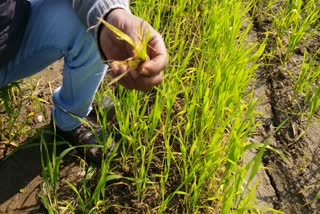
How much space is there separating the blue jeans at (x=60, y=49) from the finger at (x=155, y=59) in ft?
1.15

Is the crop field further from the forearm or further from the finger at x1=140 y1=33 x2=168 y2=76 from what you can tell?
the finger at x1=140 y1=33 x2=168 y2=76

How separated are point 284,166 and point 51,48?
100 cm

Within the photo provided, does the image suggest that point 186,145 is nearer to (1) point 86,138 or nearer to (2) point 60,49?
(1) point 86,138

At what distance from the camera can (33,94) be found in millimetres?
1789

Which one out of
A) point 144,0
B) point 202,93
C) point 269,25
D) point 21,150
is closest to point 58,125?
point 21,150

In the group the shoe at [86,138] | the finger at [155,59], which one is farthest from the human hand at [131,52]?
the shoe at [86,138]

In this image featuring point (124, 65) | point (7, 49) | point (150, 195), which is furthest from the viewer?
point (150, 195)

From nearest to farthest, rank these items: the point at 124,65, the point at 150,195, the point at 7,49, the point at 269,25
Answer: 1. the point at 124,65
2. the point at 7,49
3. the point at 150,195
4. the point at 269,25

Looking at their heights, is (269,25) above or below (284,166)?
above

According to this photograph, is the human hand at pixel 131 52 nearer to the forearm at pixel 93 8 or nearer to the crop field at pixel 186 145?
the forearm at pixel 93 8

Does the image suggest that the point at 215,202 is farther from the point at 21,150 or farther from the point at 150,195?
the point at 21,150

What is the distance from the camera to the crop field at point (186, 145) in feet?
4.71

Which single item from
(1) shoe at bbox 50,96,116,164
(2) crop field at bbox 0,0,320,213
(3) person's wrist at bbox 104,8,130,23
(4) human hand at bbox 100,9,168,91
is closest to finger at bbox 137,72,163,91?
(4) human hand at bbox 100,9,168,91

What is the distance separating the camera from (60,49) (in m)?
1.44
